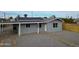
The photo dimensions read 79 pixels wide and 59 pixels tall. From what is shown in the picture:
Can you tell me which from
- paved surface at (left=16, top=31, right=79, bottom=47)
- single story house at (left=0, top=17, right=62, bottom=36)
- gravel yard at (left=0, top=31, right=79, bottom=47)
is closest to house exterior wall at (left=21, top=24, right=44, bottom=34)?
single story house at (left=0, top=17, right=62, bottom=36)

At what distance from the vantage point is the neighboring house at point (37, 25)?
16.8m

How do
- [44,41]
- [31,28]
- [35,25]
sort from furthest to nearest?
1. [35,25]
2. [31,28]
3. [44,41]

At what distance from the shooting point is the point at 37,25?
17625 mm

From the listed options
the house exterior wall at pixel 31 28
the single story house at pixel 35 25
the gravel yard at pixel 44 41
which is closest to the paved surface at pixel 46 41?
the gravel yard at pixel 44 41

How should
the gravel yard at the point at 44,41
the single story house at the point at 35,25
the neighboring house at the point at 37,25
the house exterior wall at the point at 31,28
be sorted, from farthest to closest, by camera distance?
1. the house exterior wall at the point at 31,28
2. the neighboring house at the point at 37,25
3. the single story house at the point at 35,25
4. the gravel yard at the point at 44,41

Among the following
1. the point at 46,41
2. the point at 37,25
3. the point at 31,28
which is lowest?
the point at 46,41

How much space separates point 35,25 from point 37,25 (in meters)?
0.18

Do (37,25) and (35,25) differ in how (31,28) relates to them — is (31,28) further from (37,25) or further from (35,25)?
(37,25)

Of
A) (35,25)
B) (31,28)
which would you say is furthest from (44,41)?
(35,25)

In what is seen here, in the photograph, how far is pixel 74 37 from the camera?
12.3 meters

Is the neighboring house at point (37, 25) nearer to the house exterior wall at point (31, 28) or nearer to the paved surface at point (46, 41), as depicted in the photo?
the house exterior wall at point (31, 28)
